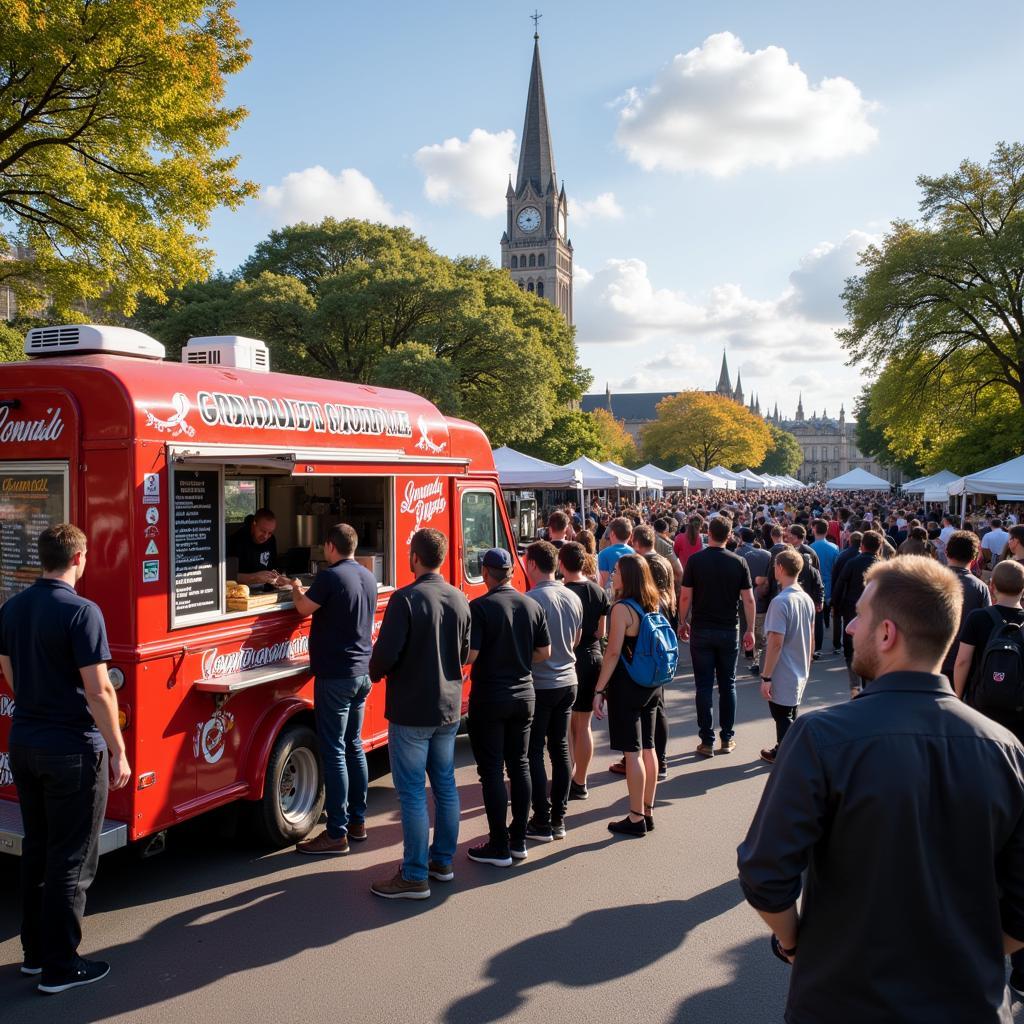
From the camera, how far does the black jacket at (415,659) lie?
16.1ft

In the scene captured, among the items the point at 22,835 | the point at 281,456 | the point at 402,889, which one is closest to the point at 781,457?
the point at 281,456

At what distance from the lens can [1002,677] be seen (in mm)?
4547

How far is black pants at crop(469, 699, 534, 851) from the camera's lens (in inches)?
207

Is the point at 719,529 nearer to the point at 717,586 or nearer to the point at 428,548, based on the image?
the point at 717,586

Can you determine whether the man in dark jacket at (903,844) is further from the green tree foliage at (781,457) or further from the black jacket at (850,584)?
the green tree foliage at (781,457)

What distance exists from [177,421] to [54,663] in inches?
60.0

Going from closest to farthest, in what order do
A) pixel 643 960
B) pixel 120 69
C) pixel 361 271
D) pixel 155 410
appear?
pixel 643 960
pixel 155 410
pixel 120 69
pixel 361 271

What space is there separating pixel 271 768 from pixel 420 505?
2.48 metres

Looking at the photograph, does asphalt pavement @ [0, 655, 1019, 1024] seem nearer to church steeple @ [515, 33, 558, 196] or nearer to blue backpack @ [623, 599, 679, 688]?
blue backpack @ [623, 599, 679, 688]

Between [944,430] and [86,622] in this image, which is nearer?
[86,622]

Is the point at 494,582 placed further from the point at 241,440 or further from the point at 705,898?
the point at 705,898

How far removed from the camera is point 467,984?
4.05 m

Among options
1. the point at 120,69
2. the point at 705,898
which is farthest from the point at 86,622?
the point at 120,69

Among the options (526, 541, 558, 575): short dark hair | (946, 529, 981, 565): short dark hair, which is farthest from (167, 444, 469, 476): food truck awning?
(946, 529, 981, 565): short dark hair
